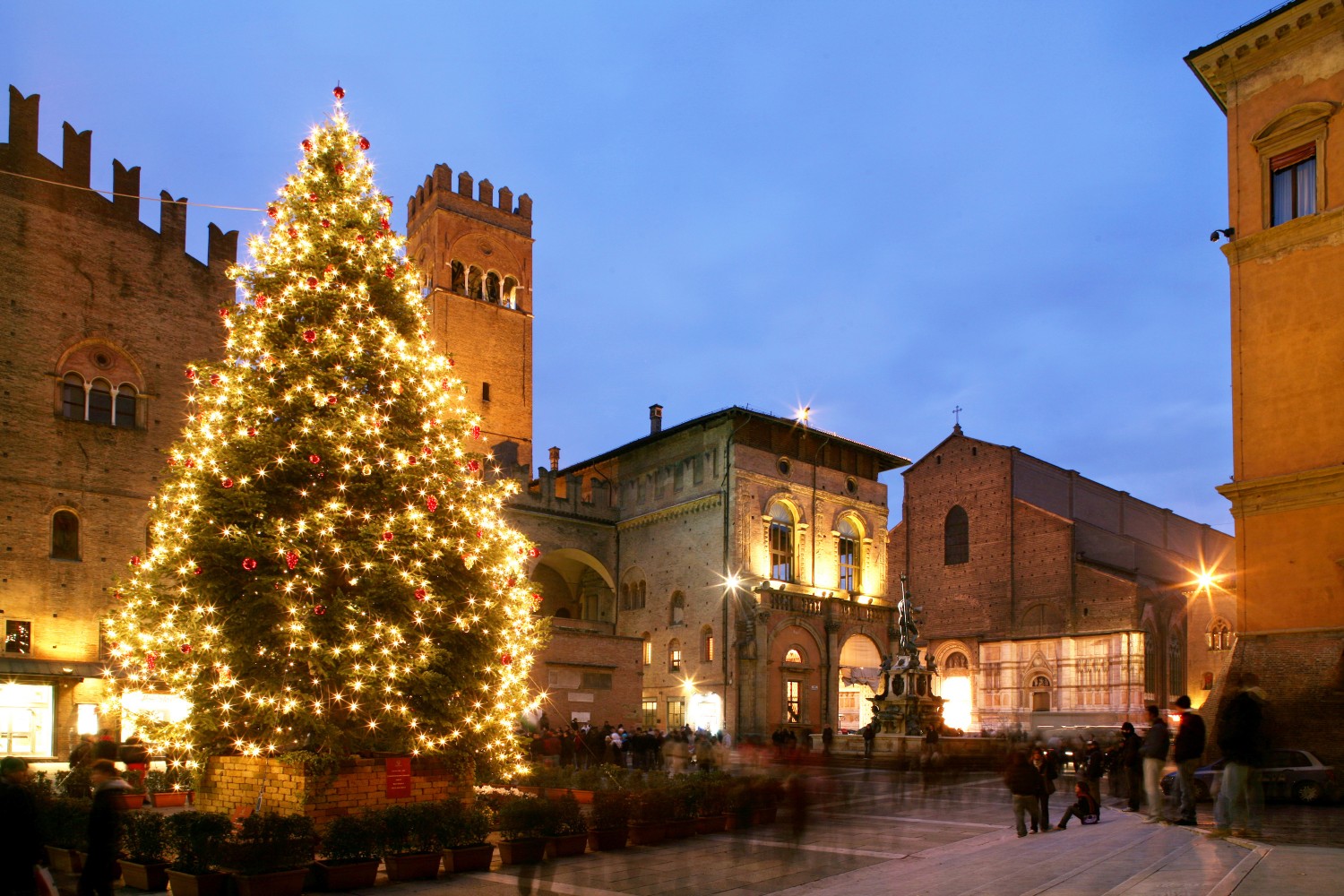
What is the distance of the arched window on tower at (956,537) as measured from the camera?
52906 mm

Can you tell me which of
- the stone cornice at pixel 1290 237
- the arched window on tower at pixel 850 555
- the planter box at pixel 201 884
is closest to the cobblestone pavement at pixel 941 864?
the planter box at pixel 201 884

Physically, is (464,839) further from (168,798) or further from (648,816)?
(168,798)

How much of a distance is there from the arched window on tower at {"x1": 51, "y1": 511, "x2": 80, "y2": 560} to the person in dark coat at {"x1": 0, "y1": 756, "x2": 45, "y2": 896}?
2204 cm

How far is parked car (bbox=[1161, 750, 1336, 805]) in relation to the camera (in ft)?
59.5

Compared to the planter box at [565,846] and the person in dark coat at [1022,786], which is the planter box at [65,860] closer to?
the planter box at [565,846]

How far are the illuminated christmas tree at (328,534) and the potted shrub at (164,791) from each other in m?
3.52

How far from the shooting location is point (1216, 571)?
6025 cm

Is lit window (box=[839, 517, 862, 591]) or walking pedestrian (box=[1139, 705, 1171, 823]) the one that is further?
lit window (box=[839, 517, 862, 591])

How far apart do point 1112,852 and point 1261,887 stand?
9.94ft

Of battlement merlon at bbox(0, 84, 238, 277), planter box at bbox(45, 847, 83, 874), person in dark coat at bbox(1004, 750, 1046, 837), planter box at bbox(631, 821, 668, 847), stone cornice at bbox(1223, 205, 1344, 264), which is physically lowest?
planter box at bbox(631, 821, 668, 847)

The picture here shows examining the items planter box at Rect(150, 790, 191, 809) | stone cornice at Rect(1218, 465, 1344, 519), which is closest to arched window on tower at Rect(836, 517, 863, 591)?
stone cornice at Rect(1218, 465, 1344, 519)

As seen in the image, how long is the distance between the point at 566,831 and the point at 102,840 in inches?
251

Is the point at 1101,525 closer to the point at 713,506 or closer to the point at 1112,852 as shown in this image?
the point at 713,506

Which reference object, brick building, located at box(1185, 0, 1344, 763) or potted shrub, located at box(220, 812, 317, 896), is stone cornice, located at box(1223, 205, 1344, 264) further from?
potted shrub, located at box(220, 812, 317, 896)
